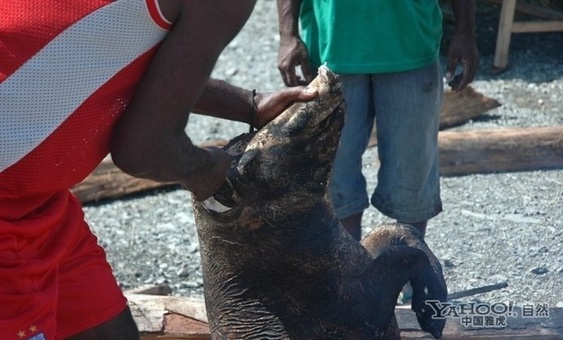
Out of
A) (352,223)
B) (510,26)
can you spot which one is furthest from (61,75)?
(510,26)

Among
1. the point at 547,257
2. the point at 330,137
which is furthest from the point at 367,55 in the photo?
the point at 547,257

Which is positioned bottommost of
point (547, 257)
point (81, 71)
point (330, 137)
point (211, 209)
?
point (547, 257)

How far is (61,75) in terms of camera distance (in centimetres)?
277

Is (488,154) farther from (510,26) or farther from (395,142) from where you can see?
(510,26)

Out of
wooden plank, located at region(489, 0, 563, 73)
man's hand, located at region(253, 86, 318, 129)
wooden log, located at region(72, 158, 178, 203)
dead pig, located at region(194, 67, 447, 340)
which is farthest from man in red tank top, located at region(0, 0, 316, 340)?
wooden plank, located at region(489, 0, 563, 73)

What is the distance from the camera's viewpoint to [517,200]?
587 centimetres

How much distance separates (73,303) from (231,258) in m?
0.51

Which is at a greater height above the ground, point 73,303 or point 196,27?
point 196,27

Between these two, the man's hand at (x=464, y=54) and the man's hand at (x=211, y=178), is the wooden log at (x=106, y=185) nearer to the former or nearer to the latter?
the man's hand at (x=464, y=54)

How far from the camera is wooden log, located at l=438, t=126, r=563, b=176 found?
243 inches

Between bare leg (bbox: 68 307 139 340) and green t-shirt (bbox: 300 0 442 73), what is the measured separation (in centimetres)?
152

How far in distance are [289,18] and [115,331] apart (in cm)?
176

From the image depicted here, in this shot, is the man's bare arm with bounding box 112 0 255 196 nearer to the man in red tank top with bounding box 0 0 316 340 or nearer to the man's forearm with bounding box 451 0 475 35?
the man in red tank top with bounding box 0 0 316 340

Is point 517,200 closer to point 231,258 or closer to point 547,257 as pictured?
point 547,257
